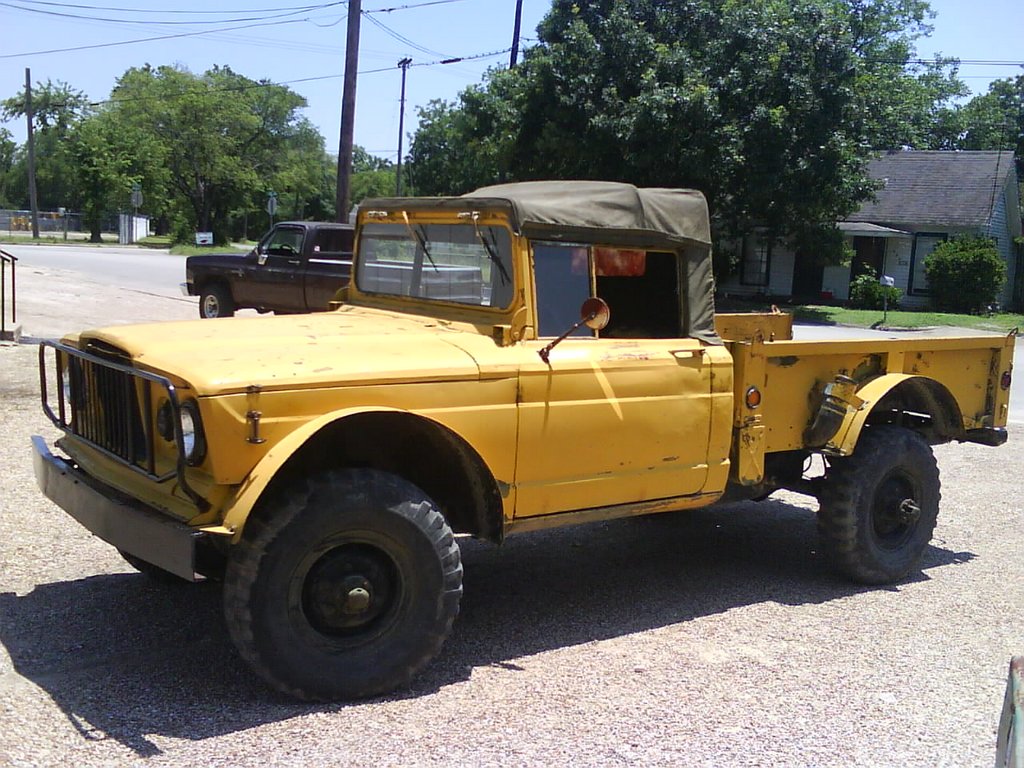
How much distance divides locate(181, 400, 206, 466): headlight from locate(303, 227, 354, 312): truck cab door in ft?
37.1

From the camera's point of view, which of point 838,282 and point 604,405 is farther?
point 838,282

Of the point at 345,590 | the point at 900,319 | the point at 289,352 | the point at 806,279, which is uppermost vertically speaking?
the point at 806,279

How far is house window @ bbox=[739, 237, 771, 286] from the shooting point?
1330 inches

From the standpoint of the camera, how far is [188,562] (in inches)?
145

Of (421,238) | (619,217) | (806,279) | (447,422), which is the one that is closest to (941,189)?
(806,279)

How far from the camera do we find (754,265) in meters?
34.1

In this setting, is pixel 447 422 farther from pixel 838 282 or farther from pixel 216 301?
pixel 838 282

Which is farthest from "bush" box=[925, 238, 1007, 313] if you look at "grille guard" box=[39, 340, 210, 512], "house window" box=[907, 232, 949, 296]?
"grille guard" box=[39, 340, 210, 512]

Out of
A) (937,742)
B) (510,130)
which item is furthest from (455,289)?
(510,130)

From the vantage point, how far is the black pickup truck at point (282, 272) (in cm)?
1523

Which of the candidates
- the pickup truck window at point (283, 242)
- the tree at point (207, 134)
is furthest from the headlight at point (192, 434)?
the tree at point (207, 134)

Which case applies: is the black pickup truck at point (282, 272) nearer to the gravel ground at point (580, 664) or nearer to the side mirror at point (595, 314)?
the gravel ground at point (580, 664)

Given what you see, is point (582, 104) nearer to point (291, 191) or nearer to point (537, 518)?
point (537, 518)

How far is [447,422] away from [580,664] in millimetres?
1246
